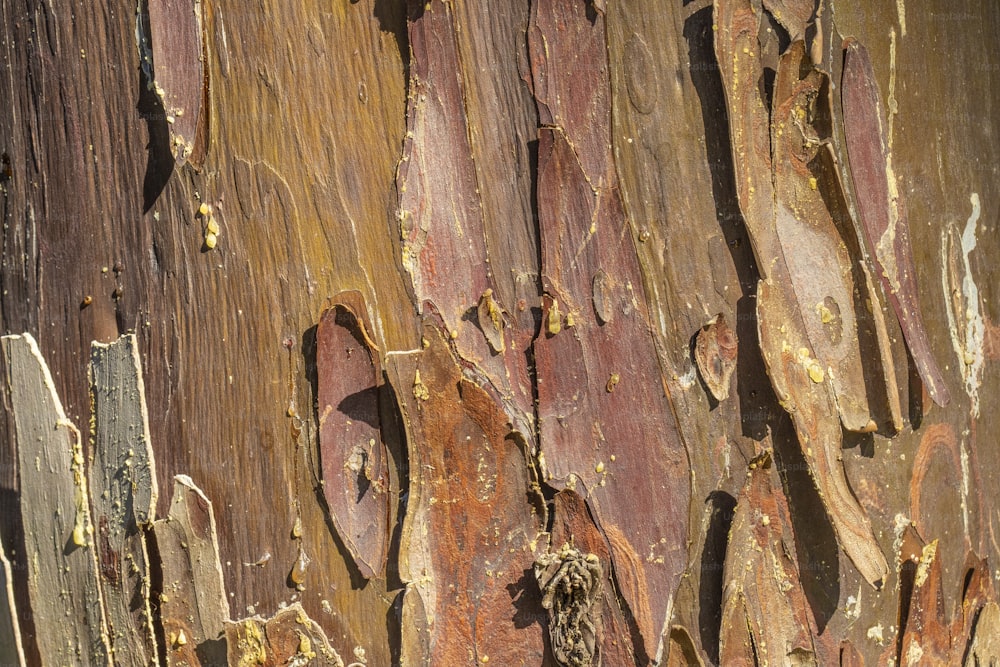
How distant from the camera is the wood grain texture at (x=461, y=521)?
0.58 m

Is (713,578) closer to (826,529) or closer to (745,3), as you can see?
(826,529)

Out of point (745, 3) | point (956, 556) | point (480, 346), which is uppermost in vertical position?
point (745, 3)

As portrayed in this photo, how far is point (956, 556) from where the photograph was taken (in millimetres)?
669

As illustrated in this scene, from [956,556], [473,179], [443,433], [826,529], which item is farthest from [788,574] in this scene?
[473,179]

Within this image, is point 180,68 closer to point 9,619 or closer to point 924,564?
point 9,619

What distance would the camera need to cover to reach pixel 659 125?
0.59 m

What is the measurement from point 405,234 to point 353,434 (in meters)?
0.16

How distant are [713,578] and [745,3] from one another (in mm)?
449

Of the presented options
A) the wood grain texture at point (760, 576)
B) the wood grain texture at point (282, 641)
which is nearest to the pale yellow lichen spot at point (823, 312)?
the wood grain texture at point (760, 576)

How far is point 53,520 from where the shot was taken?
62 cm

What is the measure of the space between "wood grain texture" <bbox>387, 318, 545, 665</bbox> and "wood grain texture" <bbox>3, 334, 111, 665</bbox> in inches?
10.4

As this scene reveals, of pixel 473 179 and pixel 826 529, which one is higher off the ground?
pixel 473 179

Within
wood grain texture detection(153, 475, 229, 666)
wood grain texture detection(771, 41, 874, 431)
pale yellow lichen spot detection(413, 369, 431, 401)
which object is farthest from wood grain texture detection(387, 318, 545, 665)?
wood grain texture detection(771, 41, 874, 431)

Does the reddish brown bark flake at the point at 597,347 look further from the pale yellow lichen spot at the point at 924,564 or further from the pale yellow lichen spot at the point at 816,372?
the pale yellow lichen spot at the point at 924,564
